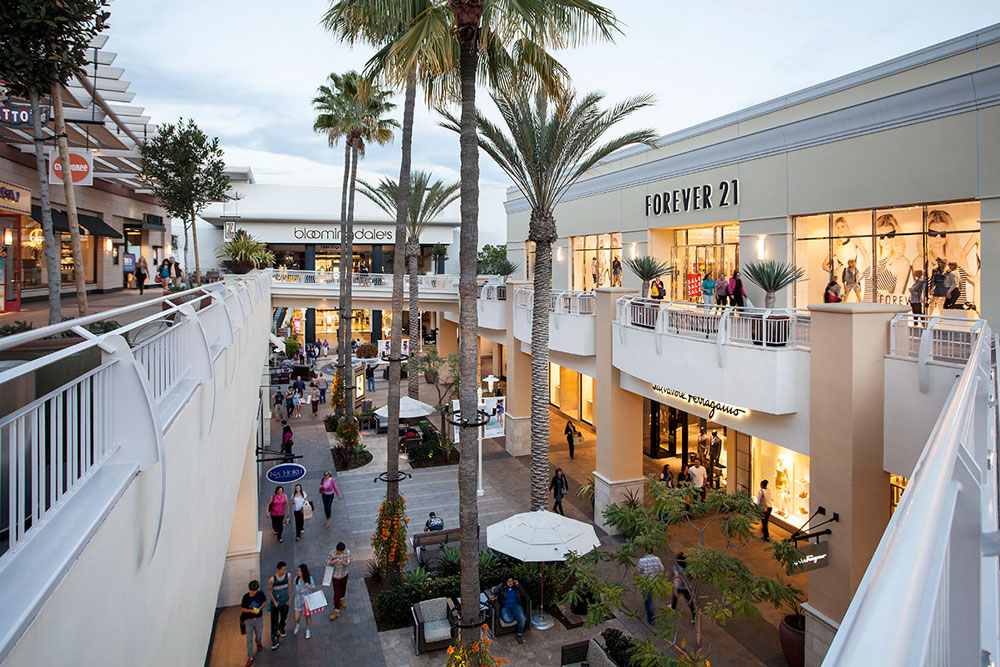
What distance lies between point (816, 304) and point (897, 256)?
544cm

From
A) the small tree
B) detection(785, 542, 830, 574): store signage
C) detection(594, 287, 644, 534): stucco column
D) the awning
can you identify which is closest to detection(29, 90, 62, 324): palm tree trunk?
the small tree

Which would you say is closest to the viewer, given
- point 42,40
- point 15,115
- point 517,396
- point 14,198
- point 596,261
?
point 42,40

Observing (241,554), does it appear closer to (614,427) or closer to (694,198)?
(614,427)

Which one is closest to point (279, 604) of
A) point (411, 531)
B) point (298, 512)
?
point (298, 512)

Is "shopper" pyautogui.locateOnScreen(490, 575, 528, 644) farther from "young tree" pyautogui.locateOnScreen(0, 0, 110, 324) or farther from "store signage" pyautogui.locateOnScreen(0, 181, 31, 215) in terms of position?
"store signage" pyautogui.locateOnScreen(0, 181, 31, 215)

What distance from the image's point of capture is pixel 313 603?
12.9 m

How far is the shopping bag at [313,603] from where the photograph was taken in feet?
42.3

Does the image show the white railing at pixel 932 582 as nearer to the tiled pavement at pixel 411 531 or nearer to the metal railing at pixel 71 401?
the metal railing at pixel 71 401

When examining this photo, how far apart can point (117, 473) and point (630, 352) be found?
15.0m

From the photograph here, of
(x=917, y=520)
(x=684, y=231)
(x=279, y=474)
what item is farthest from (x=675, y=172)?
(x=917, y=520)

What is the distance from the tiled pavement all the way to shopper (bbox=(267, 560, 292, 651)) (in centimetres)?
28

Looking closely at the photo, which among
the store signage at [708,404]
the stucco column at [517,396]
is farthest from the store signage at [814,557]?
the stucco column at [517,396]

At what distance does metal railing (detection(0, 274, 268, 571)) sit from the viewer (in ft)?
8.06

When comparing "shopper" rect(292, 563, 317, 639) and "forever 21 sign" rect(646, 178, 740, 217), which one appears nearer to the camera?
"shopper" rect(292, 563, 317, 639)
